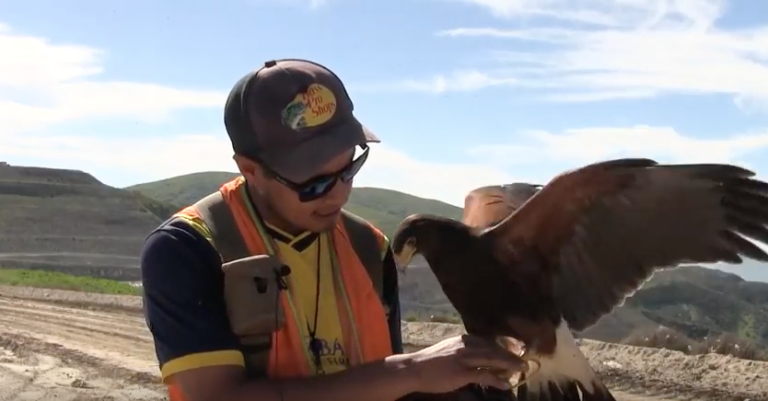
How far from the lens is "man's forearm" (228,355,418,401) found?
2639 millimetres

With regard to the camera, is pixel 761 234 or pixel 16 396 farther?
pixel 16 396

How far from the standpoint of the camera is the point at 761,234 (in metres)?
4.20

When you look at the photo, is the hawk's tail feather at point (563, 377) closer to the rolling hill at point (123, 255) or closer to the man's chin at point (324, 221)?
the man's chin at point (324, 221)

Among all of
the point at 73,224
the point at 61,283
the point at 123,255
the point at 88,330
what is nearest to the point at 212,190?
the point at 73,224

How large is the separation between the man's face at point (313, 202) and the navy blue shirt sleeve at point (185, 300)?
9.8 inches

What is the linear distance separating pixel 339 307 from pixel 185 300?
0.49 meters

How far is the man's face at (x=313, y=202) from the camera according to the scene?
9.29 ft

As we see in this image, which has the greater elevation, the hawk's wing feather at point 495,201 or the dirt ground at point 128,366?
the hawk's wing feather at point 495,201

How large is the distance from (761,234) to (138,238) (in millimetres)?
50566

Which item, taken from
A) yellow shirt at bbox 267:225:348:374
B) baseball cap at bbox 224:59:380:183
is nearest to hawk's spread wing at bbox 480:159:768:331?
yellow shirt at bbox 267:225:348:374

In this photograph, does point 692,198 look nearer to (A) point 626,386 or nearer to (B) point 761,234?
(B) point 761,234

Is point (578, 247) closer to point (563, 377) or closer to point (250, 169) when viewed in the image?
point (563, 377)

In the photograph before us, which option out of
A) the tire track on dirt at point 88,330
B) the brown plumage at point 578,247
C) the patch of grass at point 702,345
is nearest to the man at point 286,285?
the brown plumage at point 578,247

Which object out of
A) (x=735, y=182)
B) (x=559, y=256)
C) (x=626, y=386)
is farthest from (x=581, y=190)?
(x=626, y=386)
